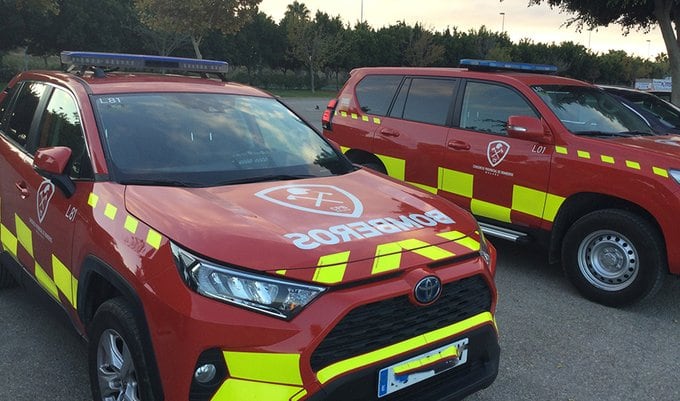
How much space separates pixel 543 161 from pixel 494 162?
459 millimetres

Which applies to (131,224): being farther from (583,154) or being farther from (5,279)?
(583,154)

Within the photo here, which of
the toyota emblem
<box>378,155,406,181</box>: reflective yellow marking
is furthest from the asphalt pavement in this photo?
<box>378,155,406,181</box>: reflective yellow marking

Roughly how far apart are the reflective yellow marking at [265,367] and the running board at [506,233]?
332cm

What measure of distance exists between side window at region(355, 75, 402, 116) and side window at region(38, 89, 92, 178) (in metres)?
3.57

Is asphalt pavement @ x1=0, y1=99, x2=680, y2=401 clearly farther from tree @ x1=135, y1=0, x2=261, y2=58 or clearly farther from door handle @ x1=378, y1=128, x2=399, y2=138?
tree @ x1=135, y1=0, x2=261, y2=58

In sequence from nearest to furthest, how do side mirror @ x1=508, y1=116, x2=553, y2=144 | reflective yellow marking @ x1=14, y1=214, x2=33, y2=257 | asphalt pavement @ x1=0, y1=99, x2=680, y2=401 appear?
1. asphalt pavement @ x1=0, y1=99, x2=680, y2=401
2. reflective yellow marking @ x1=14, y1=214, x2=33, y2=257
3. side mirror @ x1=508, y1=116, x2=553, y2=144

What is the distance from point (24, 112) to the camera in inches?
146

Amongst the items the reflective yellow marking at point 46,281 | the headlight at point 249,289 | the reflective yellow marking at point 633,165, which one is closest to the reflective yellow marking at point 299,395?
the headlight at point 249,289

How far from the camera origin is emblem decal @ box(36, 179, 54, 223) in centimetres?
289

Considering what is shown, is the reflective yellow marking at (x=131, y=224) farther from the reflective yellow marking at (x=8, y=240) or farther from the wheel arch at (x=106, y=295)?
the reflective yellow marking at (x=8, y=240)

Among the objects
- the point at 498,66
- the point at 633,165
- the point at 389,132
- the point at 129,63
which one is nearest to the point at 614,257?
the point at 633,165

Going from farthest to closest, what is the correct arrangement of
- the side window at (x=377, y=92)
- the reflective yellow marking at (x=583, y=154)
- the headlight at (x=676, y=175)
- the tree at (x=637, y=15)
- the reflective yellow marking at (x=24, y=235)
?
the tree at (x=637, y=15)
the side window at (x=377, y=92)
the reflective yellow marking at (x=583, y=154)
the headlight at (x=676, y=175)
the reflective yellow marking at (x=24, y=235)

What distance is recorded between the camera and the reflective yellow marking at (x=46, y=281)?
2.93m

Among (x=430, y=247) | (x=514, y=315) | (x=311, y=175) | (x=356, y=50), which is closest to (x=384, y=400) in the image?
(x=430, y=247)
